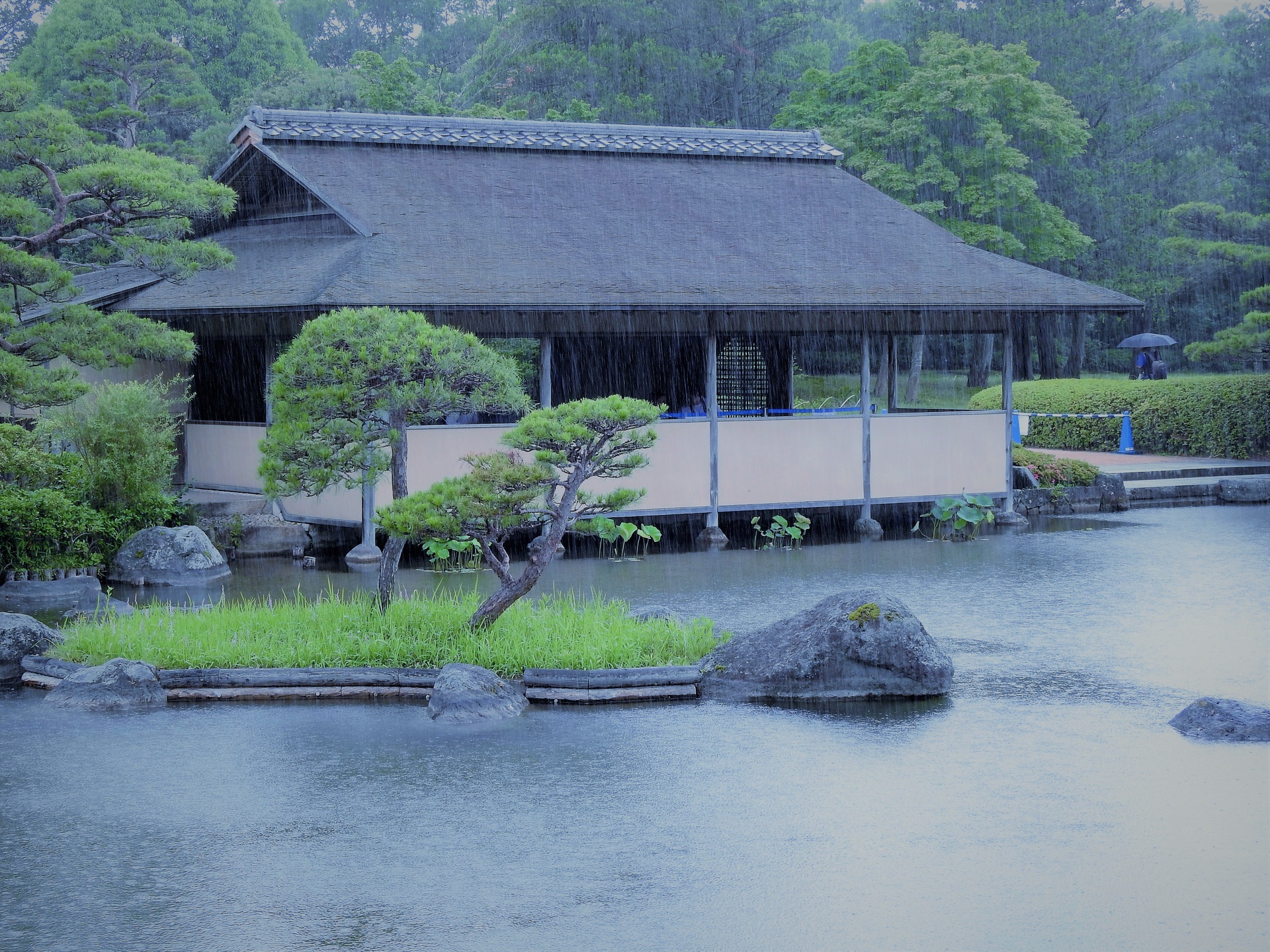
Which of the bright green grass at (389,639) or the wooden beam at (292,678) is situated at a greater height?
the bright green grass at (389,639)

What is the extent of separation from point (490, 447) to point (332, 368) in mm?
5889

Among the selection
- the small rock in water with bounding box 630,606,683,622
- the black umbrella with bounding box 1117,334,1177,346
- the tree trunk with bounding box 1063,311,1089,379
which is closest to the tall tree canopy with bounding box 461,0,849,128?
the tree trunk with bounding box 1063,311,1089,379

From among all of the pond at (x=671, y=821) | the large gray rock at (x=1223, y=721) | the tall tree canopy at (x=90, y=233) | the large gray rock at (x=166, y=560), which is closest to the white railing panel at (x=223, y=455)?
the tall tree canopy at (x=90, y=233)

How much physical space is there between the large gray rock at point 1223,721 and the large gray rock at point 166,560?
944cm

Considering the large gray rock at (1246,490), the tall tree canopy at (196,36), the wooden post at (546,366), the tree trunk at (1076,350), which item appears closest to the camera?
the wooden post at (546,366)

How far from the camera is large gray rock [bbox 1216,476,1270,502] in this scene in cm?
2086

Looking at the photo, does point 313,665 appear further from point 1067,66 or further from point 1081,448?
point 1067,66

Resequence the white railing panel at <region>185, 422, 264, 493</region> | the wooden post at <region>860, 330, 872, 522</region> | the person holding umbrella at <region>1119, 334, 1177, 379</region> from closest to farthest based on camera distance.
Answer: the white railing panel at <region>185, 422, 264, 493</region> → the wooden post at <region>860, 330, 872, 522</region> → the person holding umbrella at <region>1119, 334, 1177, 379</region>

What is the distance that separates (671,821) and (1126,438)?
2262 centimetres

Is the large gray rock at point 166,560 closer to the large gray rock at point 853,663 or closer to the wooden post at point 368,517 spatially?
the wooden post at point 368,517

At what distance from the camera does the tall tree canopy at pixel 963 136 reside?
34.9 meters

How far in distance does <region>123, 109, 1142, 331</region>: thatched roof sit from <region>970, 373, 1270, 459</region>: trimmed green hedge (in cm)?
899

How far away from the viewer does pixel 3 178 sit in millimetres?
16016

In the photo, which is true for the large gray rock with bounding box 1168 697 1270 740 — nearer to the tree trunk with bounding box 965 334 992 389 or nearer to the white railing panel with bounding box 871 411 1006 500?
the white railing panel with bounding box 871 411 1006 500
